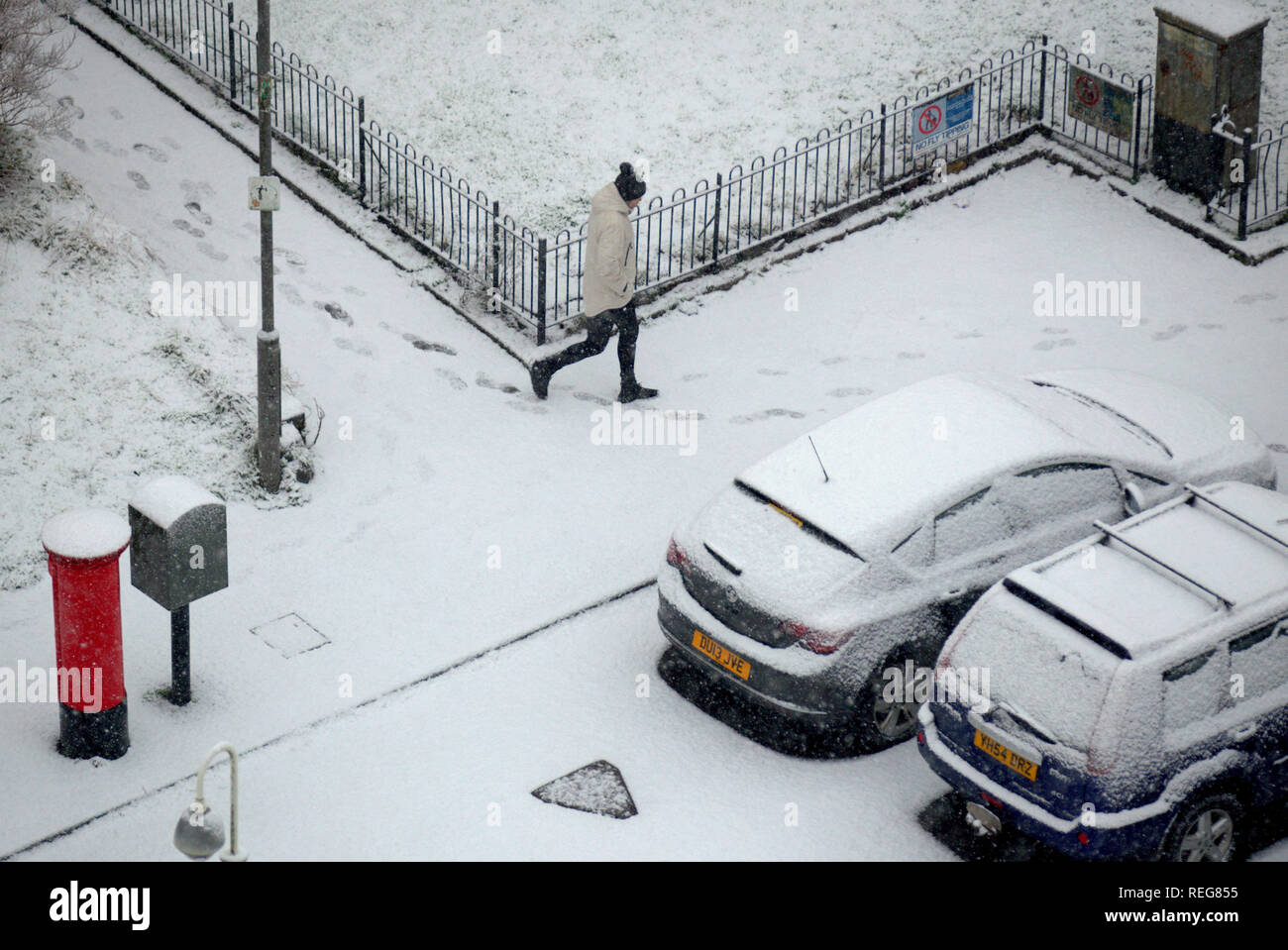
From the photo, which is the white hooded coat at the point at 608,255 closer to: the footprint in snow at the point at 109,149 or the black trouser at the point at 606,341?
the black trouser at the point at 606,341

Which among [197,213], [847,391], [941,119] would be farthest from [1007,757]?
[197,213]

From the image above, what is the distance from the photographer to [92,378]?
1141cm

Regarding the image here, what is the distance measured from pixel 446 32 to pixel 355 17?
100cm

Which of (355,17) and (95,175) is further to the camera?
(355,17)

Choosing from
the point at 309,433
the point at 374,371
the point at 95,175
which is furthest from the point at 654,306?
the point at 95,175

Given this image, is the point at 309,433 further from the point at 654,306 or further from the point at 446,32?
the point at 446,32

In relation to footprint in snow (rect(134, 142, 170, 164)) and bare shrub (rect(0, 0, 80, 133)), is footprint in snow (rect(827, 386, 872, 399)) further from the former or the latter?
bare shrub (rect(0, 0, 80, 133))

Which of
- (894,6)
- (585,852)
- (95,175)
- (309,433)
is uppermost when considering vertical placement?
(894,6)

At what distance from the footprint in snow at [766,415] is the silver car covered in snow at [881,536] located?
2.50 metres

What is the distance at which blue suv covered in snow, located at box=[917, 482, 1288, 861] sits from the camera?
7.58 meters

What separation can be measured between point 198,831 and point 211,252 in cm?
766

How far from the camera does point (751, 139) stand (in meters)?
15.9

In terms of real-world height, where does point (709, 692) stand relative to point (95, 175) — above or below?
below

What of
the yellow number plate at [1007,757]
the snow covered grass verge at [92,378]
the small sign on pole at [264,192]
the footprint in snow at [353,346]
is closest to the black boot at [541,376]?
the footprint in snow at [353,346]
